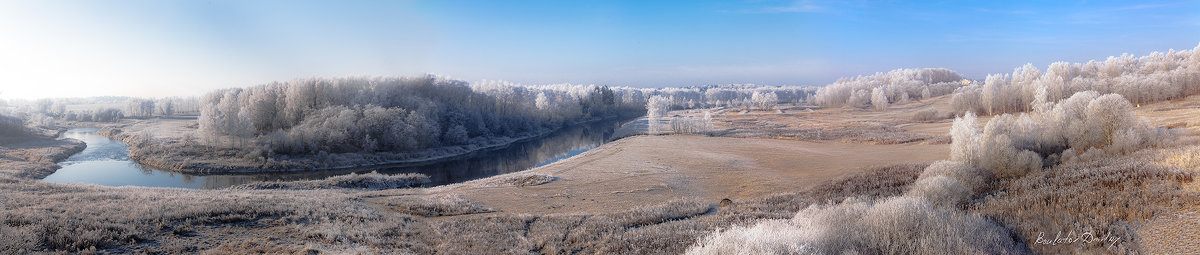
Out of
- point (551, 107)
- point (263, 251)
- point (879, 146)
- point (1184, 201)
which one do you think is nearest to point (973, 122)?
point (1184, 201)

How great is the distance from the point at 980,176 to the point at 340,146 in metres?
46.0

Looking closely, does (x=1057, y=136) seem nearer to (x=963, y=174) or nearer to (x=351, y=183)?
(x=963, y=174)

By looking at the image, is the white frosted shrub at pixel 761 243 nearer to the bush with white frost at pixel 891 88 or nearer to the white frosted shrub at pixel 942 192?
the white frosted shrub at pixel 942 192

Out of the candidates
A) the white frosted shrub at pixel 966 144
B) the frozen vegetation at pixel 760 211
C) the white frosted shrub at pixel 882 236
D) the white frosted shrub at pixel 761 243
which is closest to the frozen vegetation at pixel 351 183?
the frozen vegetation at pixel 760 211

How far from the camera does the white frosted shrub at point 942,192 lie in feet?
35.3

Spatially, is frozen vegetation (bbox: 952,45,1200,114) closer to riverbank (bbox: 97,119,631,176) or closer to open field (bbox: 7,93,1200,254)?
open field (bbox: 7,93,1200,254)

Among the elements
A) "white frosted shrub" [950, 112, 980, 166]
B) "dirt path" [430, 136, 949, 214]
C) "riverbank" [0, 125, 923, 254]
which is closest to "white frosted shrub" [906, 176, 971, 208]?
"riverbank" [0, 125, 923, 254]

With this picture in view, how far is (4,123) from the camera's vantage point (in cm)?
4634

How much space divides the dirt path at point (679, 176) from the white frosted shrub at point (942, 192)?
7.02m

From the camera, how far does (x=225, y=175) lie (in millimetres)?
37031

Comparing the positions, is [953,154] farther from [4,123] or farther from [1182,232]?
[4,123]

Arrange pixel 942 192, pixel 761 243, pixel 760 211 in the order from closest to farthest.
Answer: pixel 761 243 < pixel 942 192 < pixel 760 211

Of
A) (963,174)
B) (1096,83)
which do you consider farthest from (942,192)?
(1096,83)

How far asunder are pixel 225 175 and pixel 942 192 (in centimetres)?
4353
